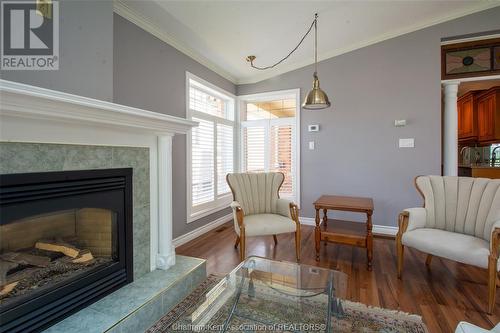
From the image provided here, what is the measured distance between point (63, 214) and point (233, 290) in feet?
4.15

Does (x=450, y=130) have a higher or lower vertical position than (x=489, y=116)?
lower

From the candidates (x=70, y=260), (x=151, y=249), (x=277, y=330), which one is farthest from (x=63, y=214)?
(x=277, y=330)

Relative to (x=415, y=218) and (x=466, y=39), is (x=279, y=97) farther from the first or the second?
(x=415, y=218)

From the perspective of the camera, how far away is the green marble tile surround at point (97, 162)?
1.23 m

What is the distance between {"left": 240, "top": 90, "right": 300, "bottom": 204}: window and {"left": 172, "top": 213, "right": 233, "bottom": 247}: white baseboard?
1.00 meters

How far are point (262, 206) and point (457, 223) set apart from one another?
2.03 m

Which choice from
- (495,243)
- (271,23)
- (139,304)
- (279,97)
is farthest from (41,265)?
(279,97)

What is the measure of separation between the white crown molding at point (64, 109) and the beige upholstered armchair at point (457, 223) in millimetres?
2527

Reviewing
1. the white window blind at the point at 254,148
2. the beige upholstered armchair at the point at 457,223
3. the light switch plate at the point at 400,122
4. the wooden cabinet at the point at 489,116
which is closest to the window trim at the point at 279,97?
the white window blind at the point at 254,148

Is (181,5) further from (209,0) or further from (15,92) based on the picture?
(15,92)

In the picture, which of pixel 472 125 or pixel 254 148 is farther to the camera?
pixel 472 125

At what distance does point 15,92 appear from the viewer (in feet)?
3.42

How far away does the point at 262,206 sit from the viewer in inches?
123

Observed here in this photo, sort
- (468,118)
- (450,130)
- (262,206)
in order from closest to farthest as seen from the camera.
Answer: (262,206) < (450,130) < (468,118)
